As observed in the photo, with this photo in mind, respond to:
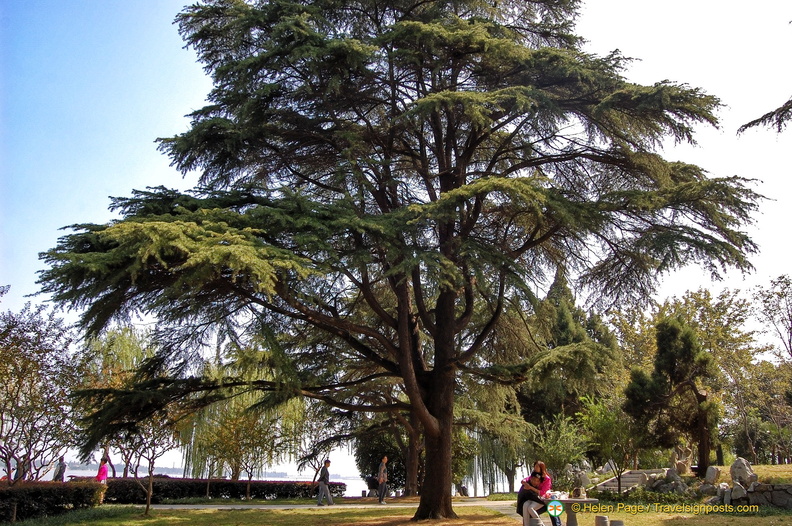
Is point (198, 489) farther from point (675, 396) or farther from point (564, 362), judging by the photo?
point (675, 396)

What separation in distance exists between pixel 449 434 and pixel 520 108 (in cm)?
681

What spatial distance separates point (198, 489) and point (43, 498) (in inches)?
369

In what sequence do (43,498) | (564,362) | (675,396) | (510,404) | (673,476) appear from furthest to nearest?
(510,404) → (675,396) → (673,476) → (43,498) → (564,362)

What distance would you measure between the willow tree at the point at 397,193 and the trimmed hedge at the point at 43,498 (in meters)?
3.57

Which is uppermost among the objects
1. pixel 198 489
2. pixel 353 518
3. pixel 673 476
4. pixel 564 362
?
pixel 564 362

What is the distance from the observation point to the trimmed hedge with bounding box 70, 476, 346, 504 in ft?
63.3

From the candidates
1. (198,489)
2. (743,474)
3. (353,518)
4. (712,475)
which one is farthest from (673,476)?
(198,489)

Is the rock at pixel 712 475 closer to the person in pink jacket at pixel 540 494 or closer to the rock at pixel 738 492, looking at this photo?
the rock at pixel 738 492

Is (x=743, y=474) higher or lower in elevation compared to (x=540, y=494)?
lower

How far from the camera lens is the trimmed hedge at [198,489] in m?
19.3

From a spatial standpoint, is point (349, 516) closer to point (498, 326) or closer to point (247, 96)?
point (498, 326)

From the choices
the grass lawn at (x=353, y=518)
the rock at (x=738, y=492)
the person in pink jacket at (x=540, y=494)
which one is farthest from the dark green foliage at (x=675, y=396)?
the person in pink jacket at (x=540, y=494)

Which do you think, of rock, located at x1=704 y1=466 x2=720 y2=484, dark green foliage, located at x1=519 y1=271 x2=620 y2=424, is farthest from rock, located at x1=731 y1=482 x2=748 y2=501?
dark green foliage, located at x1=519 y1=271 x2=620 y2=424

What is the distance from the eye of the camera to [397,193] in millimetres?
14203
